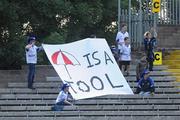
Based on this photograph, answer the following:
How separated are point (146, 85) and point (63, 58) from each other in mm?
3046

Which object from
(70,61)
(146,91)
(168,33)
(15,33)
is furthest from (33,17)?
(146,91)

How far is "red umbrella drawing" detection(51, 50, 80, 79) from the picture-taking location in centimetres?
2295

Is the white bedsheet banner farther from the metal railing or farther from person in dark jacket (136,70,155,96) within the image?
the metal railing

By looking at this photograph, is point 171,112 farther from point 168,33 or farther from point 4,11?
point 4,11

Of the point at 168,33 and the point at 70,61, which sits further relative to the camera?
the point at 168,33

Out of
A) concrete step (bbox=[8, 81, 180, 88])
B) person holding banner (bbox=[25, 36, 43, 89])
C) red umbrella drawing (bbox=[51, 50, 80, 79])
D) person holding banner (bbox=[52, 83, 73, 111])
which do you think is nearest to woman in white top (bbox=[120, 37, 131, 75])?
concrete step (bbox=[8, 81, 180, 88])

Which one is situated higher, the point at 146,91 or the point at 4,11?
the point at 4,11

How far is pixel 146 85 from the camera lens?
22.2 m

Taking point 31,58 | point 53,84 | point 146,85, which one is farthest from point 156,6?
point 31,58

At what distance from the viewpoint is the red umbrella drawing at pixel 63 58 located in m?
23.0

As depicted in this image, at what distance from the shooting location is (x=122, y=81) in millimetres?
23000

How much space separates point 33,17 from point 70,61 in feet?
27.5

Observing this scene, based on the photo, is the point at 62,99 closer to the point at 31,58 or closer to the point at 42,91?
the point at 42,91

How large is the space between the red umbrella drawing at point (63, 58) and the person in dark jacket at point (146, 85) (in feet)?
7.86
